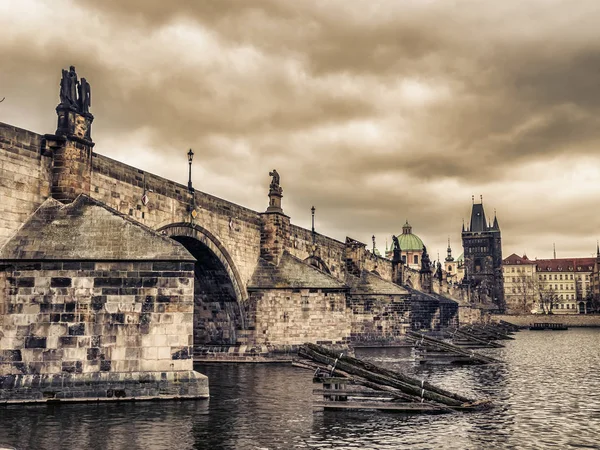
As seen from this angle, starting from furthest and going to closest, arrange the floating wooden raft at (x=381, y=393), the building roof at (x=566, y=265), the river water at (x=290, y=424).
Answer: the building roof at (x=566, y=265), the floating wooden raft at (x=381, y=393), the river water at (x=290, y=424)

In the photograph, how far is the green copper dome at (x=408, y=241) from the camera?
533ft

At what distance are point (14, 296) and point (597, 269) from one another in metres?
139

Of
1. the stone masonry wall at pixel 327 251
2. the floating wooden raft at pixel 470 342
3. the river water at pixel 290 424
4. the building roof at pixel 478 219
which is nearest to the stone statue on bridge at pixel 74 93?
the river water at pixel 290 424

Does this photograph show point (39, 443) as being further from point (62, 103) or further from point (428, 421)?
point (62, 103)

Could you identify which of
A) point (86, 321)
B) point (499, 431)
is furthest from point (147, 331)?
point (499, 431)

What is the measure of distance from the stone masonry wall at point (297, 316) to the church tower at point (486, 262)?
104348 millimetres

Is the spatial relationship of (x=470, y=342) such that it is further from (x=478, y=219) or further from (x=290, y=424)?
(x=478, y=219)

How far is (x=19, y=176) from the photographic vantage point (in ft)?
56.6

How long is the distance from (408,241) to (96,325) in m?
152

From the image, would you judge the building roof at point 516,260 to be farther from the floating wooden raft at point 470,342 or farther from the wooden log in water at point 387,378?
the wooden log in water at point 387,378

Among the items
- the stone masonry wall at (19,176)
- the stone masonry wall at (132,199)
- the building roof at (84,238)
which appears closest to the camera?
the building roof at (84,238)

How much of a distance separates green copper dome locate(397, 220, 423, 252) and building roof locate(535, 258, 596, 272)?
29.2m

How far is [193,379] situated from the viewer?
1652cm

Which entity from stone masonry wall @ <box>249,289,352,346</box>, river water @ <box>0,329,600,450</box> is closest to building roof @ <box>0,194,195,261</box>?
river water @ <box>0,329,600,450</box>
